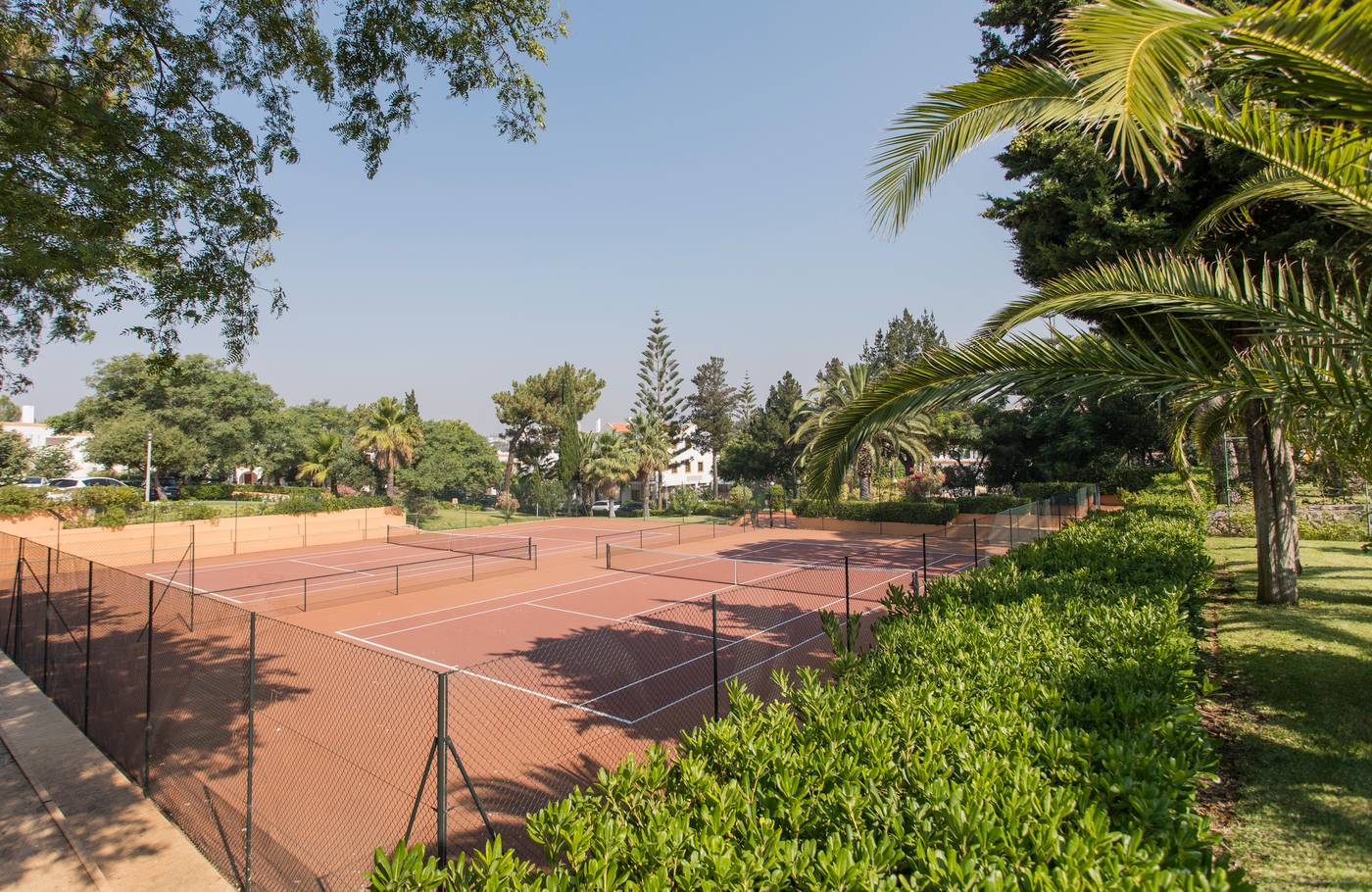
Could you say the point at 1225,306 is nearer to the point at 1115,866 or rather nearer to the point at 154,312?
the point at 1115,866

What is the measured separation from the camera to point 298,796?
670 centimetres

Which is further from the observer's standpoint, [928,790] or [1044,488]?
[1044,488]

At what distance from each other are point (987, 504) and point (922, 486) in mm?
5794

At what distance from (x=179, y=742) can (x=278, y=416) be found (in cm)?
4991

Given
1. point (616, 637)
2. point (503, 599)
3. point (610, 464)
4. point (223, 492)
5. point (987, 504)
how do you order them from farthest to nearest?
point (610, 464) → point (223, 492) → point (987, 504) → point (503, 599) → point (616, 637)

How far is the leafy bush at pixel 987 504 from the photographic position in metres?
31.3

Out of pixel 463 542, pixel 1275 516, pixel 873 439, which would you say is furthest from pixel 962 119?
pixel 873 439

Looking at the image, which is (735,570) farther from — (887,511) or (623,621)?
(887,511)

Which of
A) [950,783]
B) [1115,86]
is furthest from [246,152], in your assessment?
[950,783]

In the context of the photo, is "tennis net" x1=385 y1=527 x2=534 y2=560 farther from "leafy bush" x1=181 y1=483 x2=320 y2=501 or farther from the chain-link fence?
the chain-link fence

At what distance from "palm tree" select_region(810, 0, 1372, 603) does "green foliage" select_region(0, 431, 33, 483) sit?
5287 cm

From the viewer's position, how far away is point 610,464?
4569cm

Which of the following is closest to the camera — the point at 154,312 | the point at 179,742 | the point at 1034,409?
the point at 179,742

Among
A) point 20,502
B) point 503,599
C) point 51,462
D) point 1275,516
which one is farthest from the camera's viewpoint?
point 51,462
